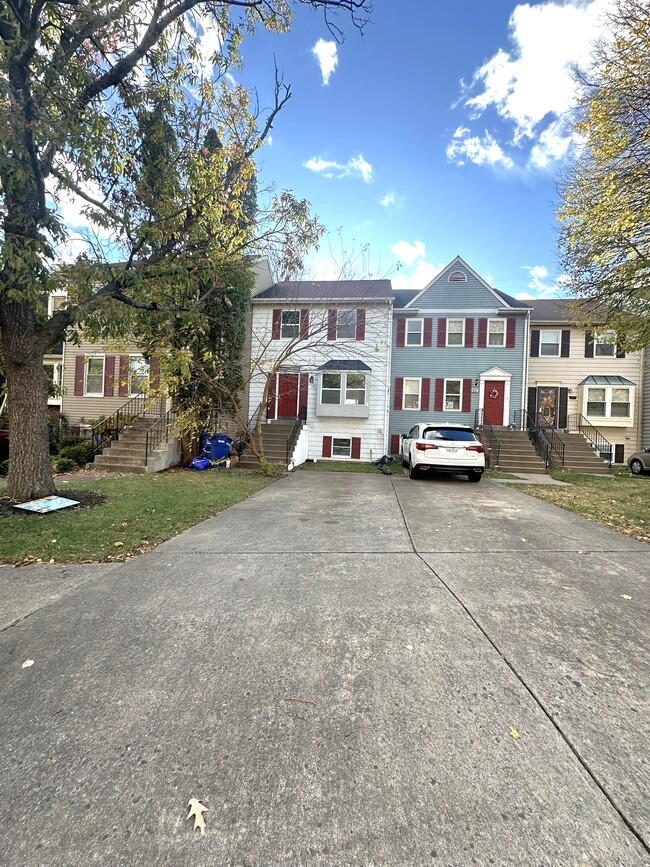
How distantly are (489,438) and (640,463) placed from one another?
5.78 meters

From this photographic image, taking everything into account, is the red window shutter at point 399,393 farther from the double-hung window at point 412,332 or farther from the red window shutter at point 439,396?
the double-hung window at point 412,332

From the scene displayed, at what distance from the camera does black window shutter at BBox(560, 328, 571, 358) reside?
18422 millimetres

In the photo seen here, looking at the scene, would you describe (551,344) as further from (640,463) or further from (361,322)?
(361,322)

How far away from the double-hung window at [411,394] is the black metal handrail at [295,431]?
14.8 feet

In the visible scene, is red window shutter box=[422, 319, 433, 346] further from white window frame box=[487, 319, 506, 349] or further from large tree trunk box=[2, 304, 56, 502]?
large tree trunk box=[2, 304, 56, 502]

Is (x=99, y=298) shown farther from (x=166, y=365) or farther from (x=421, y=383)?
(x=421, y=383)

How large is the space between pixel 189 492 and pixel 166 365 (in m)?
2.71

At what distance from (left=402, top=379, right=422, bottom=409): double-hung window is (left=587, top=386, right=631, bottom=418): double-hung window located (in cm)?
761

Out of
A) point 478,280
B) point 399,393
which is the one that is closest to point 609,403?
point 478,280

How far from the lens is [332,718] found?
202cm

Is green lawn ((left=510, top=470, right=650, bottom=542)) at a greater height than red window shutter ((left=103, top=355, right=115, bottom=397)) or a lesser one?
lesser

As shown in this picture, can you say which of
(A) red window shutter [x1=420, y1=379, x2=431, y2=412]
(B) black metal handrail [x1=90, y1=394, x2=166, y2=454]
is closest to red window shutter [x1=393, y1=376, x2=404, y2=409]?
(A) red window shutter [x1=420, y1=379, x2=431, y2=412]

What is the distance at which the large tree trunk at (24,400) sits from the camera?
624cm

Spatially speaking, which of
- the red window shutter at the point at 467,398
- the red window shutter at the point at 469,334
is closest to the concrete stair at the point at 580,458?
the red window shutter at the point at 467,398
